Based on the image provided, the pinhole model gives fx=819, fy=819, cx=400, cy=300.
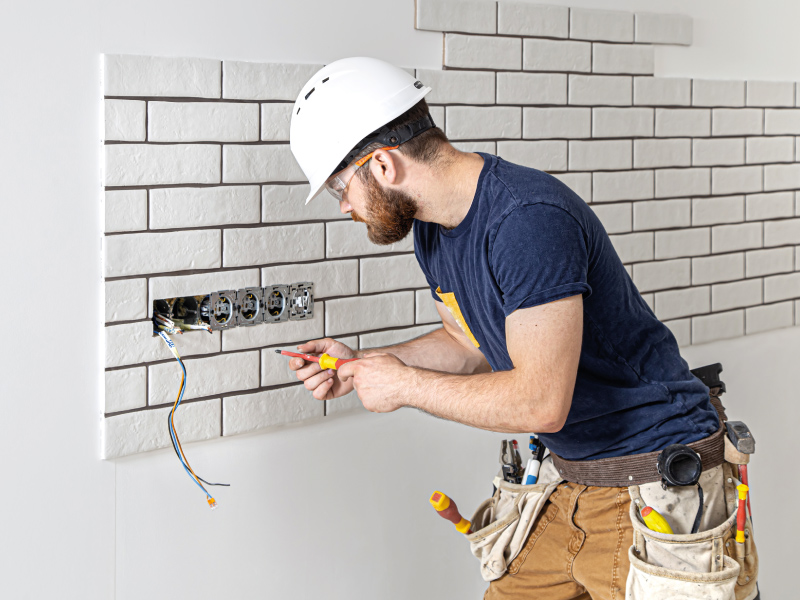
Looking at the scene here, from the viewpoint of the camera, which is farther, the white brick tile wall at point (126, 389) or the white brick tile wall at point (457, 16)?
the white brick tile wall at point (457, 16)

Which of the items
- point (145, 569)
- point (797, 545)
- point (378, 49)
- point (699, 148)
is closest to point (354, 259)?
point (378, 49)

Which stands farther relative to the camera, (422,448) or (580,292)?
(422,448)

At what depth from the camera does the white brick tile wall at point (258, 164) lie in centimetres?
163

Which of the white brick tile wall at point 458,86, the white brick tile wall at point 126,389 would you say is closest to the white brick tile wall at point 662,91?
the white brick tile wall at point 458,86

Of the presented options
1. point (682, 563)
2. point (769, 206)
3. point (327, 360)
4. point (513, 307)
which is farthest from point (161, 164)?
point (769, 206)

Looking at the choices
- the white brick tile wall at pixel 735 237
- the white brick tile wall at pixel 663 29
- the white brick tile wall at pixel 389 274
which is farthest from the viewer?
the white brick tile wall at pixel 735 237

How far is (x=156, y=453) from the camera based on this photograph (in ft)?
5.32

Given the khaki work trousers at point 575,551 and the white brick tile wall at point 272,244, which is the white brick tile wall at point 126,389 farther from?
the khaki work trousers at point 575,551

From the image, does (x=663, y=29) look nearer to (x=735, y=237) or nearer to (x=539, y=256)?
(x=735, y=237)

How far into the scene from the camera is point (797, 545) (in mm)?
2773

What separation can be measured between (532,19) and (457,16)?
0.76 feet

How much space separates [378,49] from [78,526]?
1.16 metres

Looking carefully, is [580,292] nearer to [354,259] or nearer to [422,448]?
[354,259]

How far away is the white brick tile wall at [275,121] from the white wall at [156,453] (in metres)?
0.11
